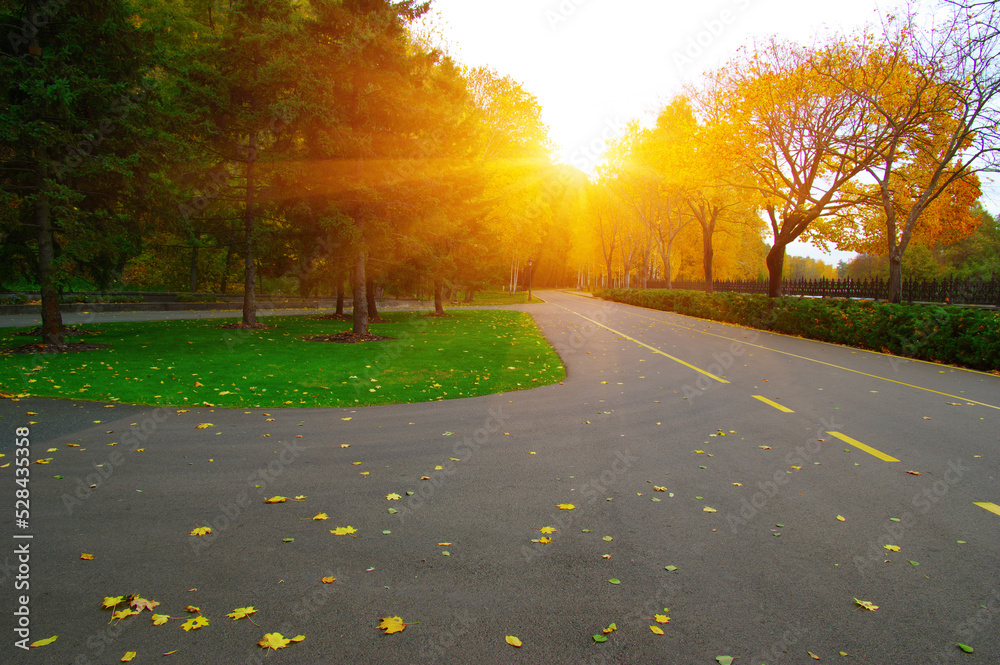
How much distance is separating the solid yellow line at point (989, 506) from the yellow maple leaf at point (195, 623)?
597 centimetres

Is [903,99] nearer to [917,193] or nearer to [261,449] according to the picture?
[917,193]

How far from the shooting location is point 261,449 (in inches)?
245

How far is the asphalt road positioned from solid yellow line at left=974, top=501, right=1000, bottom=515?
0.09 ft

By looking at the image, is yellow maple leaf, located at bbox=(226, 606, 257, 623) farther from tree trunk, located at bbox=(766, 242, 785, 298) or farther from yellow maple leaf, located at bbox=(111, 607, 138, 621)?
tree trunk, located at bbox=(766, 242, 785, 298)

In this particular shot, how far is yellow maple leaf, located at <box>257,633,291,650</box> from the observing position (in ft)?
9.14

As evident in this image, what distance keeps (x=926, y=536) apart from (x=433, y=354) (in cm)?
1165

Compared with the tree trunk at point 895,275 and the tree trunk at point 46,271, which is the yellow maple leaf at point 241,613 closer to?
the tree trunk at point 46,271

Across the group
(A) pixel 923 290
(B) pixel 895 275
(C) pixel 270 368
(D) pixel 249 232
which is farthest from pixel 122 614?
(A) pixel 923 290

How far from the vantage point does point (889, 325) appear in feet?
53.5

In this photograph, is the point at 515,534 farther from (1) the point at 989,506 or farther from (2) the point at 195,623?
(1) the point at 989,506

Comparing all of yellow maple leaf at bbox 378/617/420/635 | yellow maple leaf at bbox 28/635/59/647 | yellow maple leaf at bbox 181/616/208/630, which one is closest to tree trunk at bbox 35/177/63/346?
yellow maple leaf at bbox 28/635/59/647

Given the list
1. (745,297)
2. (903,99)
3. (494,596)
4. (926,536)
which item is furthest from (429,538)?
(745,297)

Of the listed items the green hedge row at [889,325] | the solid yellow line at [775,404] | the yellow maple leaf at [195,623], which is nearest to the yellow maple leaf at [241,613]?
the yellow maple leaf at [195,623]

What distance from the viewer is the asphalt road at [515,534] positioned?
9.53 ft
